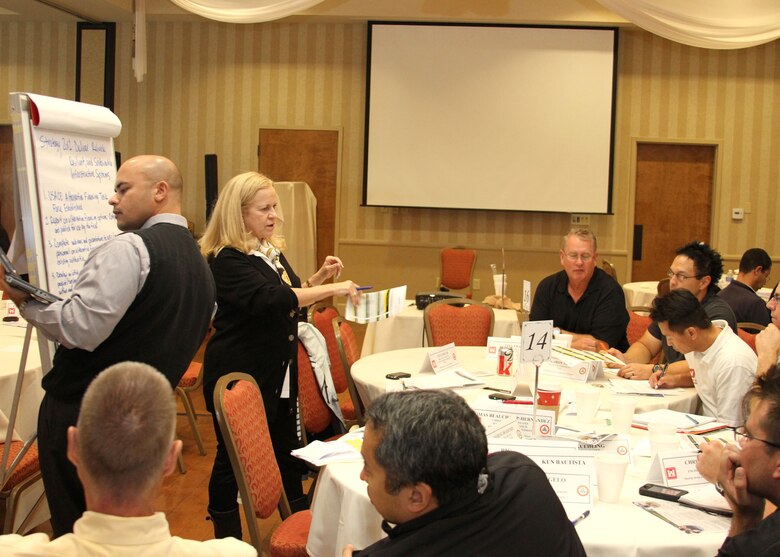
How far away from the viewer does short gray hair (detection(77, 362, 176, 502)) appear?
1.39 m

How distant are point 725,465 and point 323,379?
2354mm

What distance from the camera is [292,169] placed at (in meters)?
10.6

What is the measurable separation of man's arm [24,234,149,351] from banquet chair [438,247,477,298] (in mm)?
7243

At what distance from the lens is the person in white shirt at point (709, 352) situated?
3.22 m

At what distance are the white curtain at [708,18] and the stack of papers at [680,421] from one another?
6.80 metres

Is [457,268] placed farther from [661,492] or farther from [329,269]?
[661,492]

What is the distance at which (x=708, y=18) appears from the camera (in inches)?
349

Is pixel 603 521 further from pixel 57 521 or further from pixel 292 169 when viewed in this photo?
pixel 292 169

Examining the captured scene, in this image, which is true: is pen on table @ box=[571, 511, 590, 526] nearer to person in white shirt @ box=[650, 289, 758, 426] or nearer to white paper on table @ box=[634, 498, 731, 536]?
white paper on table @ box=[634, 498, 731, 536]

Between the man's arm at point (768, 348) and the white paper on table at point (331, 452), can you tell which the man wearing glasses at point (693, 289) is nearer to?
the man's arm at point (768, 348)

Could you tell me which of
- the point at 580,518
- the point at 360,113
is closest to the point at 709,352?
the point at 580,518

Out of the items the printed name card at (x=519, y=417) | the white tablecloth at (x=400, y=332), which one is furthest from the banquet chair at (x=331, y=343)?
the printed name card at (x=519, y=417)

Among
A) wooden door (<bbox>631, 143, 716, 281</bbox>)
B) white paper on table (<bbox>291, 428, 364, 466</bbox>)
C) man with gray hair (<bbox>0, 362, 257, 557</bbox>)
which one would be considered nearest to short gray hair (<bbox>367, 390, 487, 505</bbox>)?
man with gray hair (<bbox>0, 362, 257, 557</bbox>)

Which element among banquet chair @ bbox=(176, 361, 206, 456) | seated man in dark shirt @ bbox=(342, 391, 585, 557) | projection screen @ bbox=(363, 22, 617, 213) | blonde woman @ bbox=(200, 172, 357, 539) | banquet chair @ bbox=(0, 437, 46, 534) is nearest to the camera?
seated man in dark shirt @ bbox=(342, 391, 585, 557)
